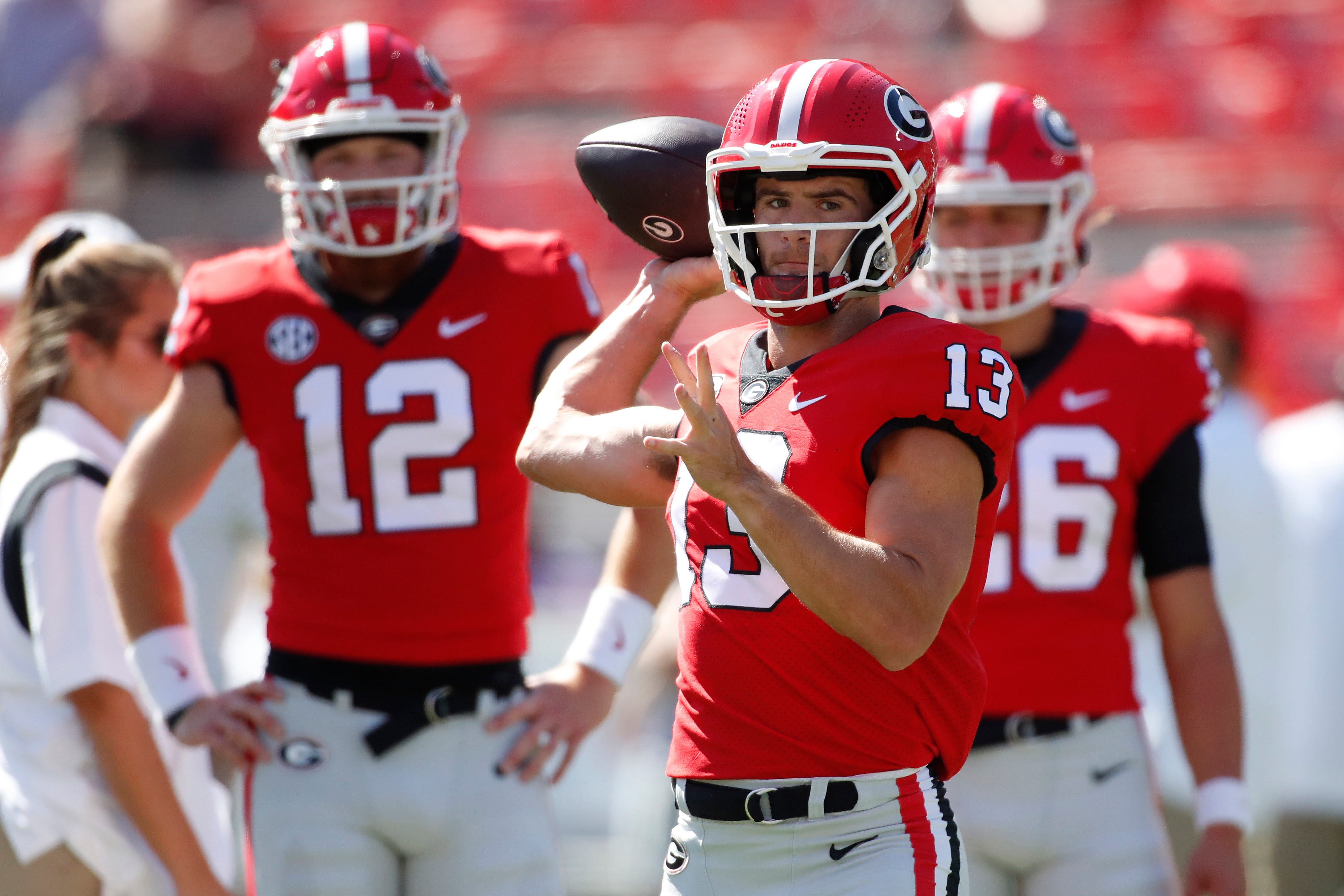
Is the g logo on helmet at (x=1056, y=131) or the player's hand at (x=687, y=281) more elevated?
the g logo on helmet at (x=1056, y=131)

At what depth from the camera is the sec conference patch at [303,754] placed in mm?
2617

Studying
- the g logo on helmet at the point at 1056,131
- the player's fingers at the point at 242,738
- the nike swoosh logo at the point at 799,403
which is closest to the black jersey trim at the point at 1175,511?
the g logo on helmet at the point at 1056,131

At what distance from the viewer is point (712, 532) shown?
1.98 metres

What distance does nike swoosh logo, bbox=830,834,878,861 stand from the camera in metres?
1.92

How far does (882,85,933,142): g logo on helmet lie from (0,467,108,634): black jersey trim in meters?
1.70

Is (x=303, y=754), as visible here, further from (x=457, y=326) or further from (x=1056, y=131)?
(x=1056, y=131)

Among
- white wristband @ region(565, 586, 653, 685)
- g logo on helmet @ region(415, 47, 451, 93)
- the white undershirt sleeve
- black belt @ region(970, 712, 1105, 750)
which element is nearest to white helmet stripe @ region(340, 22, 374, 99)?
g logo on helmet @ region(415, 47, 451, 93)

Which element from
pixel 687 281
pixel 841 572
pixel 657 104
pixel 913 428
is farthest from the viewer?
pixel 657 104

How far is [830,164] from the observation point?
1956mm

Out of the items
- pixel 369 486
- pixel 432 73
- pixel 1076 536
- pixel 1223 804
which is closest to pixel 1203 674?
pixel 1223 804

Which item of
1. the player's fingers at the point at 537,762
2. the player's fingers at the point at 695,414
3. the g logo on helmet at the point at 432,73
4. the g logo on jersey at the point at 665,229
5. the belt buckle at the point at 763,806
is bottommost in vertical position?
the player's fingers at the point at 537,762

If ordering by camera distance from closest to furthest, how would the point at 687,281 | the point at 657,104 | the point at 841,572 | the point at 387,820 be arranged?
1. the point at 841,572
2. the point at 687,281
3. the point at 387,820
4. the point at 657,104

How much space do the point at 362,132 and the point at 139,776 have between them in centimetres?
120

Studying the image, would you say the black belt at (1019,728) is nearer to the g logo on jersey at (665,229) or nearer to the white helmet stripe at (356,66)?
the g logo on jersey at (665,229)
